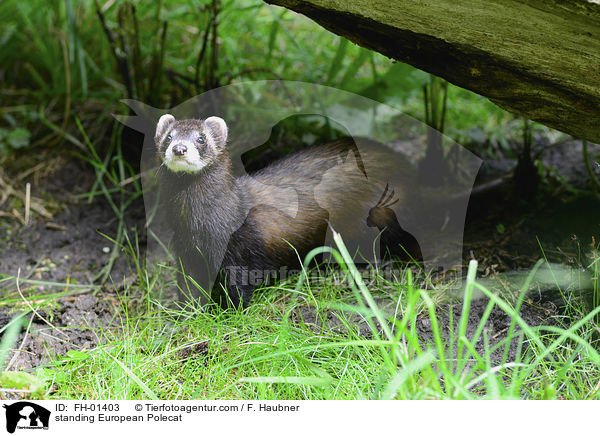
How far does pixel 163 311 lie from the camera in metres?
2.79

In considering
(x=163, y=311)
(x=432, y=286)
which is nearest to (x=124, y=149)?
(x=163, y=311)

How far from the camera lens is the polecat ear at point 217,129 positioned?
2.64 meters

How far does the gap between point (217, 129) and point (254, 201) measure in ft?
1.51

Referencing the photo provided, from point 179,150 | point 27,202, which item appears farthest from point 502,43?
point 27,202

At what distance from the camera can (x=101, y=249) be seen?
11.7ft

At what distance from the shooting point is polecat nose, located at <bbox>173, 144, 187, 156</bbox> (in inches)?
93.8

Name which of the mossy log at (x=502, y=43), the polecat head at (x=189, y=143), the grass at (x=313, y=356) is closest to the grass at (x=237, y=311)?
the grass at (x=313, y=356)

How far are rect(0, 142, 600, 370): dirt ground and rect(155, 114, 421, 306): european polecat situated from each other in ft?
1.37

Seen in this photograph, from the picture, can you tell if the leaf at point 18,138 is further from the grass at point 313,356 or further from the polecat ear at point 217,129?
the polecat ear at point 217,129

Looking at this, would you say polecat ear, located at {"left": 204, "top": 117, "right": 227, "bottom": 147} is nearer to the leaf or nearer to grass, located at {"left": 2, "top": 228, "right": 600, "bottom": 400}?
grass, located at {"left": 2, "top": 228, "right": 600, "bottom": 400}

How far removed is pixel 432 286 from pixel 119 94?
2779mm

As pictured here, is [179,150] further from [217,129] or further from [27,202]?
[27,202]

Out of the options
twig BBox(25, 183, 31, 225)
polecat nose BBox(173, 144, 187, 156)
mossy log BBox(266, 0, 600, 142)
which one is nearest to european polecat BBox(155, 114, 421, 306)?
polecat nose BBox(173, 144, 187, 156)

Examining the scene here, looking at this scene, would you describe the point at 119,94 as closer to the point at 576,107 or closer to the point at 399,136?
the point at 399,136
